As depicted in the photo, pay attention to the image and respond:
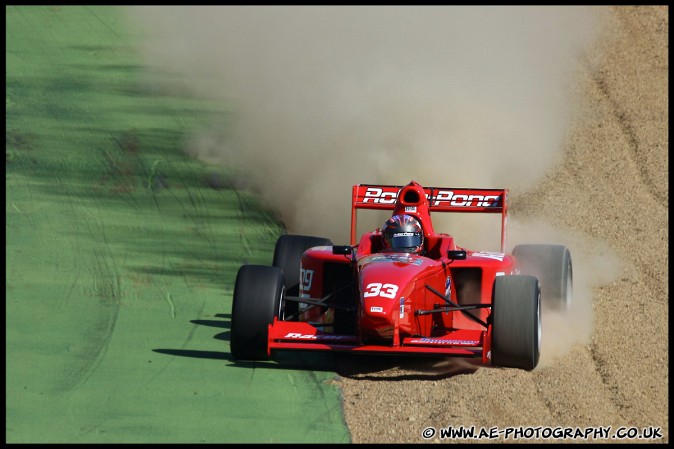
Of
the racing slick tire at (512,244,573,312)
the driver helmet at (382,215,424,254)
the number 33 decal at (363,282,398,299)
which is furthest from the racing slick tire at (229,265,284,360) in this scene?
the racing slick tire at (512,244,573,312)

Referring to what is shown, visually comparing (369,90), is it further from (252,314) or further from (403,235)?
(252,314)

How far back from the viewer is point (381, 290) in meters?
11.5

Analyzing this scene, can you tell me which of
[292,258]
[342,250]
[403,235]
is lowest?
[292,258]

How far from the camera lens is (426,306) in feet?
41.0

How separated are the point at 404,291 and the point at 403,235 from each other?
1584 mm

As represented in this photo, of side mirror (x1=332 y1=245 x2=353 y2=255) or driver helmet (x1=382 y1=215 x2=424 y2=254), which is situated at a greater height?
driver helmet (x1=382 y1=215 x2=424 y2=254)

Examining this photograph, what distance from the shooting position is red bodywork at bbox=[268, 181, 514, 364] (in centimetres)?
1159

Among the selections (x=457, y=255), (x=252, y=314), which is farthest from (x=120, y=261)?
(x=457, y=255)

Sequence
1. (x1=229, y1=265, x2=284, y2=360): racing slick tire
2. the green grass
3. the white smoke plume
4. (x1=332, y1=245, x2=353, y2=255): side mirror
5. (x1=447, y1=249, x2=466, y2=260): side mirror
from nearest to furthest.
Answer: the green grass, (x1=229, y1=265, x2=284, y2=360): racing slick tire, (x1=447, y1=249, x2=466, y2=260): side mirror, (x1=332, y1=245, x2=353, y2=255): side mirror, the white smoke plume

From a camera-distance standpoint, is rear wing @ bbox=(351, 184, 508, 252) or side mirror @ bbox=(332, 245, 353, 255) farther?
rear wing @ bbox=(351, 184, 508, 252)

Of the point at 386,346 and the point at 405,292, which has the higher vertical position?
the point at 405,292

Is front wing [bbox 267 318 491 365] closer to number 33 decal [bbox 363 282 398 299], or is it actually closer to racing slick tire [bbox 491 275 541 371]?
racing slick tire [bbox 491 275 541 371]

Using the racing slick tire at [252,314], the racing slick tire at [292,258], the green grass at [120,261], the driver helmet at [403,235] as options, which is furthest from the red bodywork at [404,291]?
the green grass at [120,261]

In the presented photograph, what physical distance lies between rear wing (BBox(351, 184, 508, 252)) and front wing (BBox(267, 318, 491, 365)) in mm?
2699
